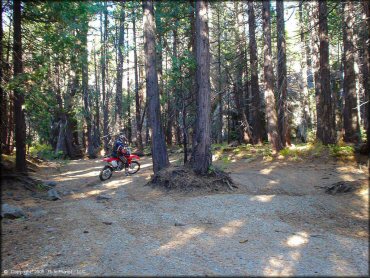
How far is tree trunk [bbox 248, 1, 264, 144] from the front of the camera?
19.0 meters

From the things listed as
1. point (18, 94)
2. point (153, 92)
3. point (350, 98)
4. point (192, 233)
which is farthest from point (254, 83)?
point (192, 233)

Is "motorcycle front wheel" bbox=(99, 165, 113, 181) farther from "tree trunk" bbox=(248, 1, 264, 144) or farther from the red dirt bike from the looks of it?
"tree trunk" bbox=(248, 1, 264, 144)

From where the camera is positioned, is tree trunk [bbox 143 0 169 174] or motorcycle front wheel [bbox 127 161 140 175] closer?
tree trunk [bbox 143 0 169 174]

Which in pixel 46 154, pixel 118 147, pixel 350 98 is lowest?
pixel 46 154

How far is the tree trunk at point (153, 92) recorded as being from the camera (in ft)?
39.4

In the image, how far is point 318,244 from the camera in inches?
168

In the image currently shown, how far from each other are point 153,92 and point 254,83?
33.2 feet

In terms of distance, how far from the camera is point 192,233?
5984 mm

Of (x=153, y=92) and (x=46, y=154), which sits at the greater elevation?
(x=153, y=92)

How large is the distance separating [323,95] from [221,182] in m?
8.01

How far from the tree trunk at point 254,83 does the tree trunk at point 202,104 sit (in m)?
8.79

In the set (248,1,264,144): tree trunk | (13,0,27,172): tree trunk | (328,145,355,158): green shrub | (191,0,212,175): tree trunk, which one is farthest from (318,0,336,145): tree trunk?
(13,0,27,172): tree trunk

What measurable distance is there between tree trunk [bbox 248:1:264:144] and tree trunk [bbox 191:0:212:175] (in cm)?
879

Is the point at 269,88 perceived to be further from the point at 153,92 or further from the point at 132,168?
the point at 132,168
